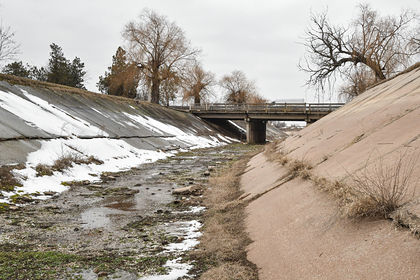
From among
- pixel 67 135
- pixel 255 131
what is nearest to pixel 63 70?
pixel 255 131

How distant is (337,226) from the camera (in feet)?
11.6

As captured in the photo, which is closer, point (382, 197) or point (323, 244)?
point (382, 197)

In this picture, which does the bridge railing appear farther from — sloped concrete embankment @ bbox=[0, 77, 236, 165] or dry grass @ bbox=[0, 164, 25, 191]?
dry grass @ bbox=[0, 164, 25, 191]

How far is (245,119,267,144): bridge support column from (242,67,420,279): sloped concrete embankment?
108ft

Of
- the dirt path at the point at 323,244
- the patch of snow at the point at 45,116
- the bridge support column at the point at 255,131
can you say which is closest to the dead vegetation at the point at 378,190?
the dirt path at the point at 323,244

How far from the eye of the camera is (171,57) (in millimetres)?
41969

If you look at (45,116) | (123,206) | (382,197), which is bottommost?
(123,206)

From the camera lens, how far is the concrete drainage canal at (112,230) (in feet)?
13.2

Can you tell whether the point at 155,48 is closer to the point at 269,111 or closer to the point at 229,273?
the point at 269,111

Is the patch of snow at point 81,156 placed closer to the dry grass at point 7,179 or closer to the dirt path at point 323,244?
the dry grass at point 7,179

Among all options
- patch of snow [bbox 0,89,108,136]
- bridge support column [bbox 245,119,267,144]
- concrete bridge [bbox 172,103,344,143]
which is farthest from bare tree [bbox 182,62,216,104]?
patch of snow [bbox 0,89,108,136]

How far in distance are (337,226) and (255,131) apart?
37557 millimetres

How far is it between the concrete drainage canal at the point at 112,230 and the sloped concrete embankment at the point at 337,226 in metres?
1.09

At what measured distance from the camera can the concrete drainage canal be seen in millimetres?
4027
